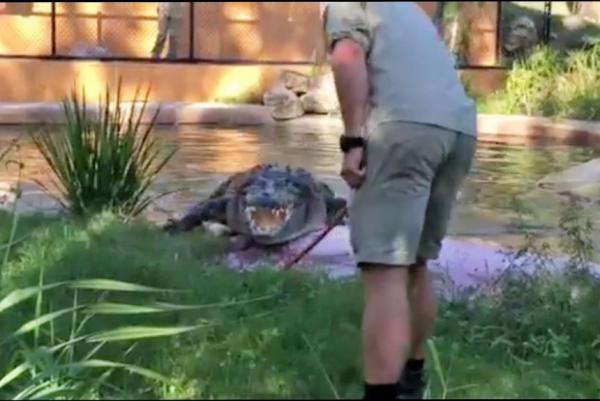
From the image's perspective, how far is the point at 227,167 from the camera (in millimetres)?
10922

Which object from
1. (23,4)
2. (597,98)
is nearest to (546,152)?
(597,98)

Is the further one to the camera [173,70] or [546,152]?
[173,70]

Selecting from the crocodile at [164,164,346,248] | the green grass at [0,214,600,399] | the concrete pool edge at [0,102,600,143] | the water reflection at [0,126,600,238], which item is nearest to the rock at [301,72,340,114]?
the concrete pool edge at [0,102,600,143]

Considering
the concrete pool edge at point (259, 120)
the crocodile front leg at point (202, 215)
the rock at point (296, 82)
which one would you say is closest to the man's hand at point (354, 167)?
Result: the crocodile front leg at point (202, 215)

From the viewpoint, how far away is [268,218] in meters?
7.01

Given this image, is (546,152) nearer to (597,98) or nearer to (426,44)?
(597,98)

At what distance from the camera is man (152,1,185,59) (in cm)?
1731

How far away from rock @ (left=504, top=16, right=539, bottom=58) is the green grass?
1302 centimetres

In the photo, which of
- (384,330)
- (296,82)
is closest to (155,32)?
(296,82)

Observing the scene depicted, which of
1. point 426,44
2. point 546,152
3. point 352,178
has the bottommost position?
point 546,152

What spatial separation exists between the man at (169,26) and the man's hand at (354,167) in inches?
539

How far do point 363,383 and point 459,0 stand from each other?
153cm

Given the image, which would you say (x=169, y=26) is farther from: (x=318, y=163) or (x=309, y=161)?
(x=318, y=163)

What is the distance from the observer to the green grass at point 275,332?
4082 mm
